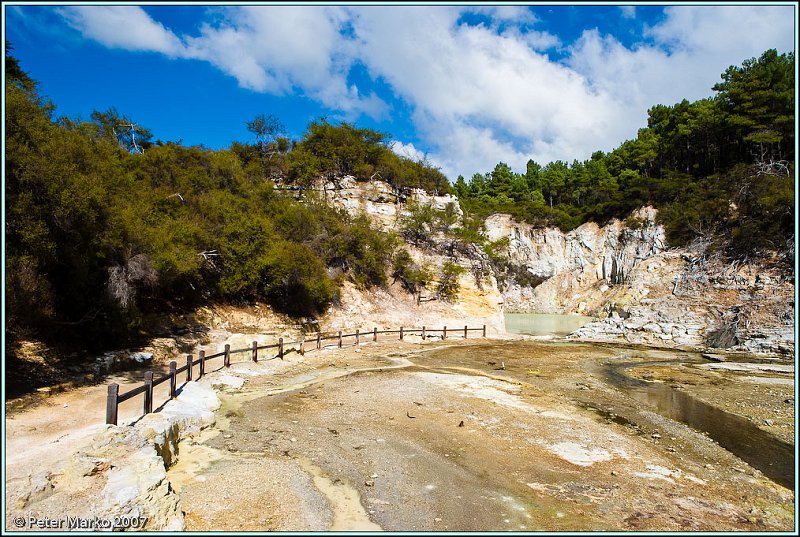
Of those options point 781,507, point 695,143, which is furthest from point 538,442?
point 695,143

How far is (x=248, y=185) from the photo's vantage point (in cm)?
3450

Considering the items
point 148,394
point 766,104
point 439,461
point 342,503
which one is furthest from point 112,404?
point 766,104

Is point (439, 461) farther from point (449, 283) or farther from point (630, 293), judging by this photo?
point (630, 293)

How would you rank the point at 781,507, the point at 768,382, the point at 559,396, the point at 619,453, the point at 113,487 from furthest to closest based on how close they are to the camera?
1. the point at 768,382
2. the point at 559,396
3. the point at 619,453
4. the point at 781,507
5. the point at 113,487

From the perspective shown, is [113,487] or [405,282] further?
[405,282]

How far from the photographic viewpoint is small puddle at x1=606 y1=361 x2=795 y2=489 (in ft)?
29.6

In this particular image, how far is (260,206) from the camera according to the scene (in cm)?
3278

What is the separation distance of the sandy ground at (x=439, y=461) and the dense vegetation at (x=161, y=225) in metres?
4.64

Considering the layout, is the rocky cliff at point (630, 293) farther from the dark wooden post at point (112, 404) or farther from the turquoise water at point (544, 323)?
the dark wooden post at point (112, 404)

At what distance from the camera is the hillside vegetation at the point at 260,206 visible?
11.9m

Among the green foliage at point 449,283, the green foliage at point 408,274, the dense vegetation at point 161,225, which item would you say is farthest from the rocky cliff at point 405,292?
the dense vegetation at point 161,225

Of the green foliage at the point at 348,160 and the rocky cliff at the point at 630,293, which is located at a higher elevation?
the green foliage at the point at 348,160

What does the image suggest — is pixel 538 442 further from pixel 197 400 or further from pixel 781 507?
pixel 197 400

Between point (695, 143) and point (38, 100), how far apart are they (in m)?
74.9
